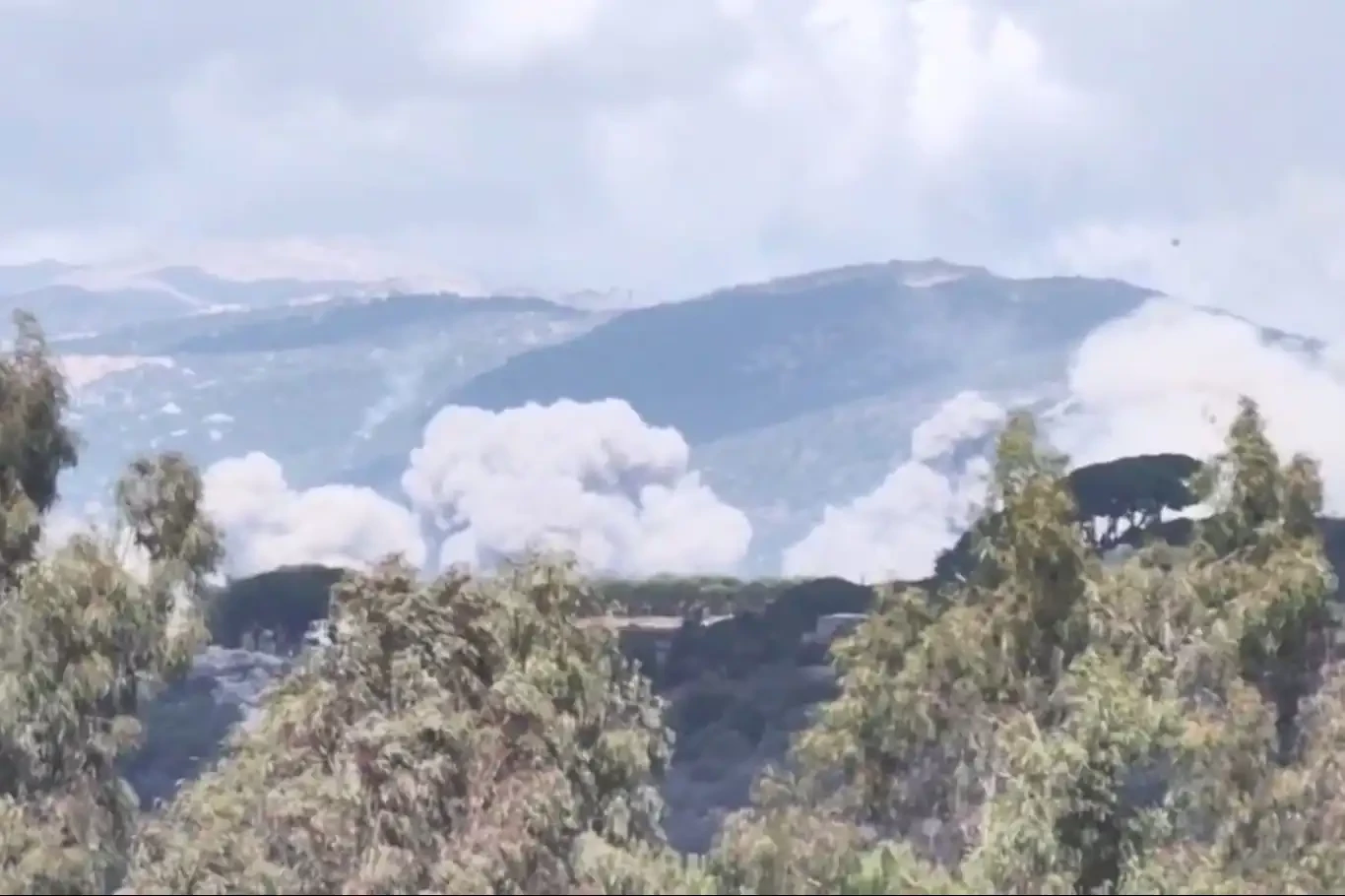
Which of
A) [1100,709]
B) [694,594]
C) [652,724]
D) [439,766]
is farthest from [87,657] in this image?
[694,594]

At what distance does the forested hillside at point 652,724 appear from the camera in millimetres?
18922

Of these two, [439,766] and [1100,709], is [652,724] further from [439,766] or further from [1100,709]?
[1100,709]

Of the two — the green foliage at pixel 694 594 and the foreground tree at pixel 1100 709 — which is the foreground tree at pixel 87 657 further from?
the green foliage at pixel 694 594

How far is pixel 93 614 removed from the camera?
24.6m

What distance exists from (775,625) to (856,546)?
3950 inches

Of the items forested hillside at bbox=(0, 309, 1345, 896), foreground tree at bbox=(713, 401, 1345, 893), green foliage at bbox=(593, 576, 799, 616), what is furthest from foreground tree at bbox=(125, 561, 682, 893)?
green foliage at bbox=(593, 576, 799, 616)

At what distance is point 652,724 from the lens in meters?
24.2

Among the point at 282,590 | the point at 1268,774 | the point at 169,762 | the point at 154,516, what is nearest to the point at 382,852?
the point at 154,516

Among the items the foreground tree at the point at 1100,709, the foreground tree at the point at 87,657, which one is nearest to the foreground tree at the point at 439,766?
the foreground tree at the point at 87,657

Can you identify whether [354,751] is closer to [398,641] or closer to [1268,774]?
[398,641]

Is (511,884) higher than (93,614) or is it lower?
lower

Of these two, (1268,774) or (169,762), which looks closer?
(1268,774)

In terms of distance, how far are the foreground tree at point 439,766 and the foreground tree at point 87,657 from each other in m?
1.70

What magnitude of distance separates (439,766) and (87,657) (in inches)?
297
